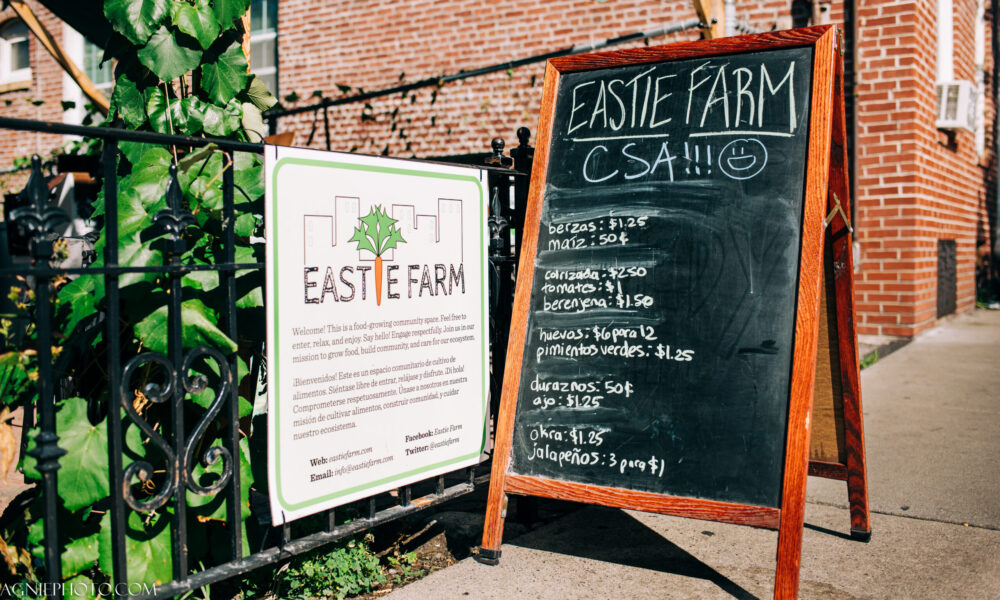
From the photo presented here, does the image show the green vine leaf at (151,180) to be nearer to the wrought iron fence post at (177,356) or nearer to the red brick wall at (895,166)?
the wrought iron fence post at (177,356)

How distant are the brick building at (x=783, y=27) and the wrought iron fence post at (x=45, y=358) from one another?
612 cm

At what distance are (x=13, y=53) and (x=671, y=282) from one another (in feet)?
47.6

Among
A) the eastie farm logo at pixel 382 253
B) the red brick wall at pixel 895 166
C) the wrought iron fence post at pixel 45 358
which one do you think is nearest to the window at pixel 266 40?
the red brick wall at pixel 895 166

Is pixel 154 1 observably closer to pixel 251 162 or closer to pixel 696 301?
pixel 251 162

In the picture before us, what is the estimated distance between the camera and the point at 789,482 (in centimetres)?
248

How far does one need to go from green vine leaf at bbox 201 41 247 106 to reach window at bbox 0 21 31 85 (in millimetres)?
12728

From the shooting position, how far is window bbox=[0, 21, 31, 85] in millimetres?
13453

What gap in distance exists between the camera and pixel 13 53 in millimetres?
13719

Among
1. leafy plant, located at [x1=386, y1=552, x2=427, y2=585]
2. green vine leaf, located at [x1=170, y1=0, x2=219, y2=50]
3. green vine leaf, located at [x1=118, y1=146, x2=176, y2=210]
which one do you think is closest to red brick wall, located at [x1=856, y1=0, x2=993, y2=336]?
leafy plant, located at [x1=386, y1=552, x2=427, y2=585]

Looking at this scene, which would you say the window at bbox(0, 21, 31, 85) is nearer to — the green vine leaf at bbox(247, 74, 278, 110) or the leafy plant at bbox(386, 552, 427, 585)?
the green vine leaf at bbox(247, 74, 278, 110)

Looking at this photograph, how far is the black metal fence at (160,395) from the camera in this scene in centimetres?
203

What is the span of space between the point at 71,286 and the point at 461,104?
7.45 metres

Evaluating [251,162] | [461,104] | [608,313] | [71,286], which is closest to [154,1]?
[251,162]

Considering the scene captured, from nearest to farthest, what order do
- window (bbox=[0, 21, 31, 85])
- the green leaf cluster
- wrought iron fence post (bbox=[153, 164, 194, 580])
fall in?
wrought iron fence post (bbox=[153, 164, 194, 580]) → the green leaf cluster → window (bbox=[0, 21, 31, 85])
